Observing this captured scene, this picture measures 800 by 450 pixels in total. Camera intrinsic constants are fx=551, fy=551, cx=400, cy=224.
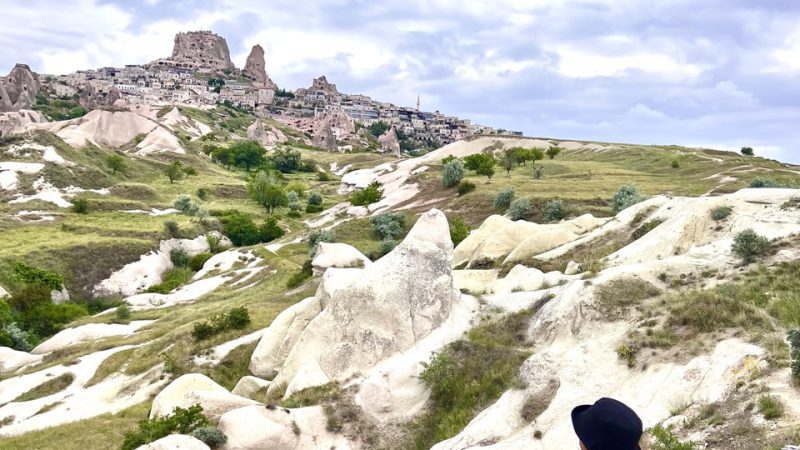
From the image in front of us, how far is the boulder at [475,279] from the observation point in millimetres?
34272

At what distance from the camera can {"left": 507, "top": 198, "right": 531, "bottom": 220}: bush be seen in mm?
57750

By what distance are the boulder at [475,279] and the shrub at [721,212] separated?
41.0 feet

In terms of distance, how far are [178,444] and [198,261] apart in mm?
59966

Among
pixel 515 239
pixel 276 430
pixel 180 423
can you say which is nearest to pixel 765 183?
pixel 515 239

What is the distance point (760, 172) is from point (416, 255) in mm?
66737

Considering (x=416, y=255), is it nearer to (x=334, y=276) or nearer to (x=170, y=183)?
(x=334, y=276)

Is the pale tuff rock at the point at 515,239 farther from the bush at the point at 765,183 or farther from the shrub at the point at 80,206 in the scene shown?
the shrub at the point at 80,206

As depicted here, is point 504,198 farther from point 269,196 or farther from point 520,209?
point 269,196

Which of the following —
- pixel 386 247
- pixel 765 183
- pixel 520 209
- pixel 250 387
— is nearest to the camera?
pixel 250 387

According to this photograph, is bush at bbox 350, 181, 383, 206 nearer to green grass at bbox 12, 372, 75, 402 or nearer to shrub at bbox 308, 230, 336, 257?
shrub at bbox 308, 230, 336, 257

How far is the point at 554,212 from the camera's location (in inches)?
2140

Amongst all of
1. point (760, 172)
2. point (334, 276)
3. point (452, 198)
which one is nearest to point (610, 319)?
point (334, 276)

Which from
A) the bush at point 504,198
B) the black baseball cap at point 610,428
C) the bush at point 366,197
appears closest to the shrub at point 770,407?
the black baseball cap at point 610,428

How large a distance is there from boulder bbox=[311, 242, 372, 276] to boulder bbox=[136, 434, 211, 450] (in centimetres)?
2568
